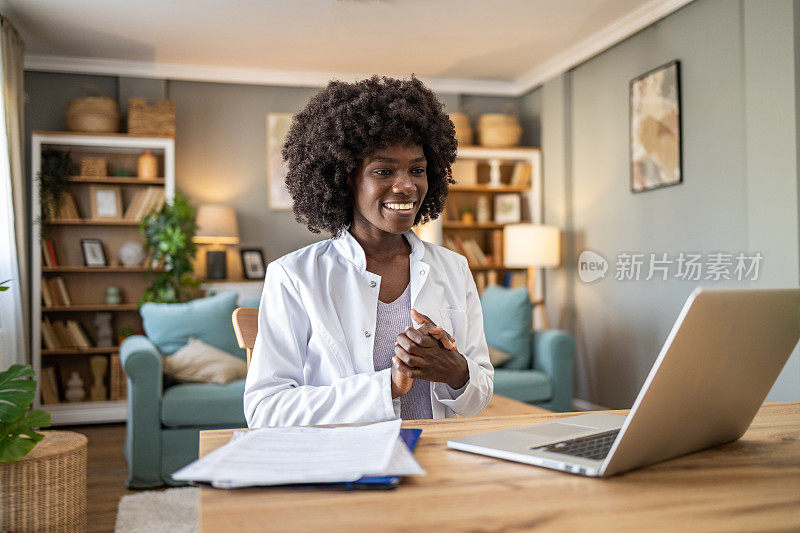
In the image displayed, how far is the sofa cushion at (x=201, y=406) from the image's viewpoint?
3443 millimetres

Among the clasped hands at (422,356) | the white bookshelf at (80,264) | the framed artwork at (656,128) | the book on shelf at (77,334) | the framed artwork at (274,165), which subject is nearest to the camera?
the clasped hands at (422,356)

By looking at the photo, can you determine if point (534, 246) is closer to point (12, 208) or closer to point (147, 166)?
point (147, 166)

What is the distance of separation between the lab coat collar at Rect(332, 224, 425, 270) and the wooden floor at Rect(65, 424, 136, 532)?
203cm

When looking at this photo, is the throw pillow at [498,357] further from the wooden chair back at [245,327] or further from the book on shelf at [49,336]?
the book on shelf at [49,336]

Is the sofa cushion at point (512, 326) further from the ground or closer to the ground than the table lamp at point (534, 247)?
closer to the ground

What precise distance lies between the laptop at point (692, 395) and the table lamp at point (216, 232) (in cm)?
451

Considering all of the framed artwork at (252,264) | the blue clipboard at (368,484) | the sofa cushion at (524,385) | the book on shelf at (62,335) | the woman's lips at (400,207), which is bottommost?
the sofa cushion at (524,385)

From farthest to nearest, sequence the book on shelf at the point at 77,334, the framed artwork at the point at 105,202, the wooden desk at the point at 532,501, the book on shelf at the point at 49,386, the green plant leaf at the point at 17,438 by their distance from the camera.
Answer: the framed artwork at the point at 105,202 → the book on shelf at the point at 77,334 → the book on shelf at the point at 49,386 → the green plant leaf at the point at 17,438 → the wooden desk at the point at 532,501

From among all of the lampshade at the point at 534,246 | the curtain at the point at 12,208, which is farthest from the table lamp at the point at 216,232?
the lampshade at the point at 534,246

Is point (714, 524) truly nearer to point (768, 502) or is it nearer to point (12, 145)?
point (768, 502)

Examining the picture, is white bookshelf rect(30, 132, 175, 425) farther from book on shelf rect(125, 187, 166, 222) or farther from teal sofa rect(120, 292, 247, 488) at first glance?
teal sofa rect(120, 292, 247, 488)

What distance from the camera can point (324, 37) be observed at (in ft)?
15.5

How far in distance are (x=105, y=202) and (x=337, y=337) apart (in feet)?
14.3

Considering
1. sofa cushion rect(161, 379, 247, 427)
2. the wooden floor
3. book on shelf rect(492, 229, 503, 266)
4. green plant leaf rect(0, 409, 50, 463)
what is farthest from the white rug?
book on shelf rect(492, 229, 503, 266)
